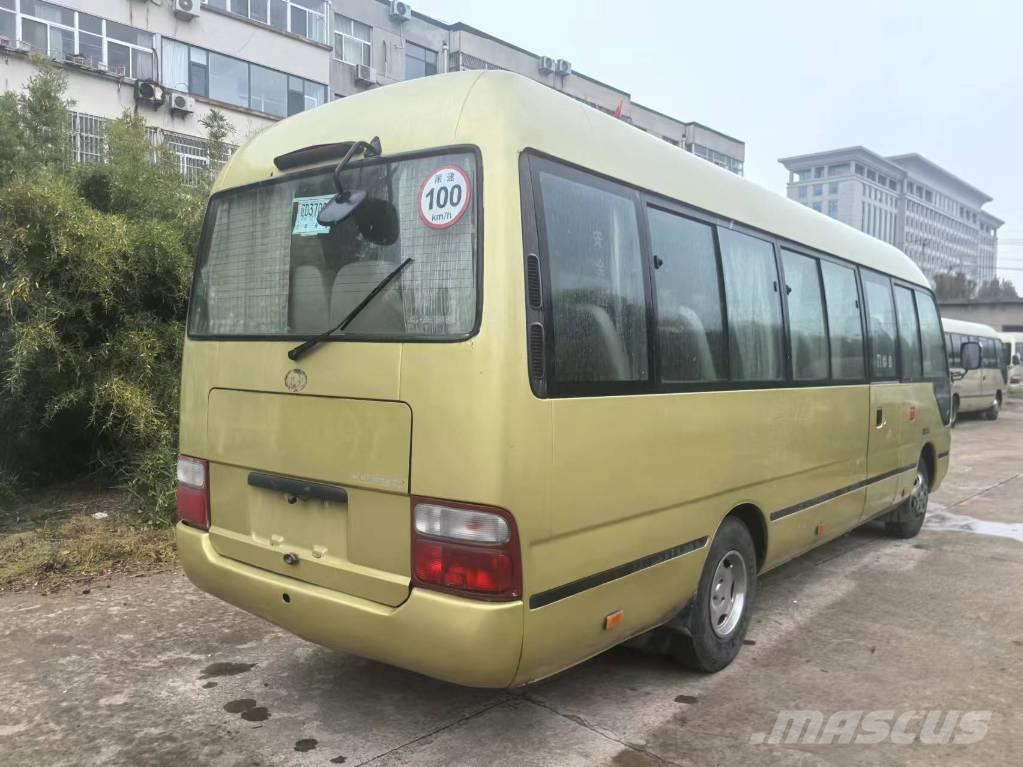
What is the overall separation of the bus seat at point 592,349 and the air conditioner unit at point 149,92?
76.1 feet

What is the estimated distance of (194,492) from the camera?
3.80 m

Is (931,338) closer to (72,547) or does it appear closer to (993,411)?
(72,547)

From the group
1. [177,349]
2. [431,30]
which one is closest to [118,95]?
[431,30]

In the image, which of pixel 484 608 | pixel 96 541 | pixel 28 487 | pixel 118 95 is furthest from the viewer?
pixel 118 95

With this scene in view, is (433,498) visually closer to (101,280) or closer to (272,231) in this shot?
(272,231)

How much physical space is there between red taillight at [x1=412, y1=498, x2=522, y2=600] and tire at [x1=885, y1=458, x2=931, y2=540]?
17.9 ft

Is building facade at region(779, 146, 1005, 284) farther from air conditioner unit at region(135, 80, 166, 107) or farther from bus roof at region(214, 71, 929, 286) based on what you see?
bus roof at region(214, 71, 929, 286)

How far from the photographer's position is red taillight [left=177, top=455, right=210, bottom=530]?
12.3 feet

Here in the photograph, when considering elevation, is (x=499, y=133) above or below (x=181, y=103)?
below

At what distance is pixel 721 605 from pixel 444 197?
8.90 ft

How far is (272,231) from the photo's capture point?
3.58 meters

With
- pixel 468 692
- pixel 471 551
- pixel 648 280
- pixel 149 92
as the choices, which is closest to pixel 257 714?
pixel 468 692

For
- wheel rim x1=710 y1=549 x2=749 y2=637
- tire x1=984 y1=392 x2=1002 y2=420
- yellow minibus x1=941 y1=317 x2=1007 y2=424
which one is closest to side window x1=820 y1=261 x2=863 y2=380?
wheel rim x1=710 y1=549 x2=749 y2=637

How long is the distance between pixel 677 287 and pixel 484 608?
6.14 feet
